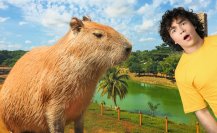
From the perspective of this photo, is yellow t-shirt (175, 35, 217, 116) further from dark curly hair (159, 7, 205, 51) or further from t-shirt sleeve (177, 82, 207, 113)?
dark curly hair (159, 7, 205, 51)

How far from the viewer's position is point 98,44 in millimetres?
3023

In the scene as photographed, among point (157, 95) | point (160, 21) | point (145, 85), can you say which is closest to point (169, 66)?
point (145, 85)

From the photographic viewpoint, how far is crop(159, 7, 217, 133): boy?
2520 millimetres

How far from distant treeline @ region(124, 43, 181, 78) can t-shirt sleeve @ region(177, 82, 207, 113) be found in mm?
50293

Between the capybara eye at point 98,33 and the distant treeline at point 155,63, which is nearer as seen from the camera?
the capybara eye at point 98,33

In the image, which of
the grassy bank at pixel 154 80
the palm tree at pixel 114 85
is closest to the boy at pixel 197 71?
the palm tree at pixel 114 85

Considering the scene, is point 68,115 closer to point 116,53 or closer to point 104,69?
point 104,69

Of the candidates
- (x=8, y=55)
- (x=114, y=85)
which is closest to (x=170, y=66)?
(x=114, y=85)

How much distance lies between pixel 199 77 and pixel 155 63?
65.3 metres

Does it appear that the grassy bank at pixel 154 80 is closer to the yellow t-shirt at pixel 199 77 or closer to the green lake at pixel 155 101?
the green lake at pixel 155 101

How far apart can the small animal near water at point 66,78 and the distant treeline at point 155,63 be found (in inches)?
1963

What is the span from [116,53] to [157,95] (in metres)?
48.2

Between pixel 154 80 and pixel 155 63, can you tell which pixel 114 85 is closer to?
pixel 154 80

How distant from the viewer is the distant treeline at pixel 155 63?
6016cm
